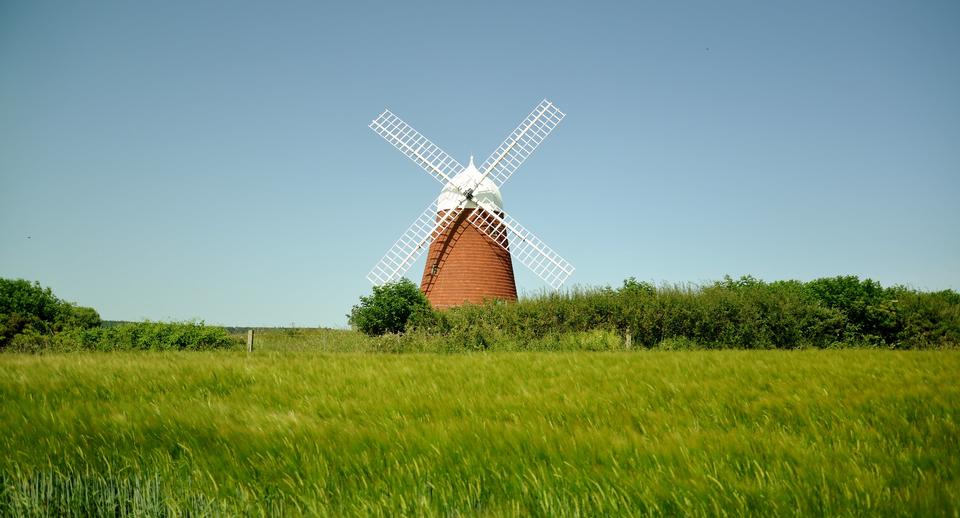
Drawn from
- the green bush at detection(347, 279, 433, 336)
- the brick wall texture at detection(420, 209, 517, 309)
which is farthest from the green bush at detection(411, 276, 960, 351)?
the brick wall texture at detection(420, 209, 517, 309)

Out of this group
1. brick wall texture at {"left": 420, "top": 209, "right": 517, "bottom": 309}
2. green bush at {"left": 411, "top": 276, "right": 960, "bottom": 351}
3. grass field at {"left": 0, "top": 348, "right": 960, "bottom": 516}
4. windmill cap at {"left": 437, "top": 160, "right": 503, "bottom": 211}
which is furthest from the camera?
windmill cap at {"left": 437, "top": 160, "right": 503, "bottom": 211}

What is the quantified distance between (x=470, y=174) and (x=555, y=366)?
68.3 ft

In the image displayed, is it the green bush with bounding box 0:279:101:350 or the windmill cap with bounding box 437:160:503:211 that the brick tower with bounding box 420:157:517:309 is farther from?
the green bush with bounding box 0:279:101:350

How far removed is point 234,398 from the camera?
16.6ft

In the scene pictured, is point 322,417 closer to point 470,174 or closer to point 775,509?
point 775,509

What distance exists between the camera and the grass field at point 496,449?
235cm

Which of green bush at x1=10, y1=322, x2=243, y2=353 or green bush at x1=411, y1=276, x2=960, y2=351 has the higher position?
green bush at x1=411, y1=276, x2=960, y2=351

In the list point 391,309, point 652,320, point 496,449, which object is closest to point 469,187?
point 391,309

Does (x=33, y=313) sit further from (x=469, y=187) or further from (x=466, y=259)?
(x=469, y=187)

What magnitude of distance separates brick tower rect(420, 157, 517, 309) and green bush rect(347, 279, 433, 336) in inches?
106

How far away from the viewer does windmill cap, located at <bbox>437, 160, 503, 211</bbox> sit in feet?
86.5

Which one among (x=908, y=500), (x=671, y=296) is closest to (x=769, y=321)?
(x=671, y=296)

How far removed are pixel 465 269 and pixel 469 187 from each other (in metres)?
4.75

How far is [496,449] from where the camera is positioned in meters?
3.04
